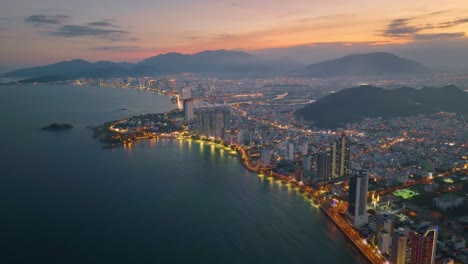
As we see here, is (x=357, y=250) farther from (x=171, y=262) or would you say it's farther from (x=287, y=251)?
(x=171, y=262)

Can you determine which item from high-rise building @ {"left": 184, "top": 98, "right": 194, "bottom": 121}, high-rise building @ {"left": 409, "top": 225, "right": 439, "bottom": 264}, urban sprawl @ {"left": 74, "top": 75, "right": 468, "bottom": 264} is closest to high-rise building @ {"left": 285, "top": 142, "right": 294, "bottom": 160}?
urban sprawl @ {"left": 74, "top": 75, "right": 468, "bottom": 264}

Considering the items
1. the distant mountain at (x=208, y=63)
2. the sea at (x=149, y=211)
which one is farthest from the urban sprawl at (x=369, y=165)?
the distant mountain at (x=208, y=63)

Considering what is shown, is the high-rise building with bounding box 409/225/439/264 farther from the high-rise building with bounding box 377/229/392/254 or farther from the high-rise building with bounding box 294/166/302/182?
the high-rise building with bounding box 294/166/302/182

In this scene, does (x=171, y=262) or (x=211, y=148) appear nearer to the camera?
(x=171, y=262)

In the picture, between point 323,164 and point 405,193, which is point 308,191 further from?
point 405,193

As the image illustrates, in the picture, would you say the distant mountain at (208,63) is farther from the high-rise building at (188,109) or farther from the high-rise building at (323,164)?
the high-rise building at (323,164)

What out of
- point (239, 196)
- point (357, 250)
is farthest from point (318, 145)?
point (357, 250)
